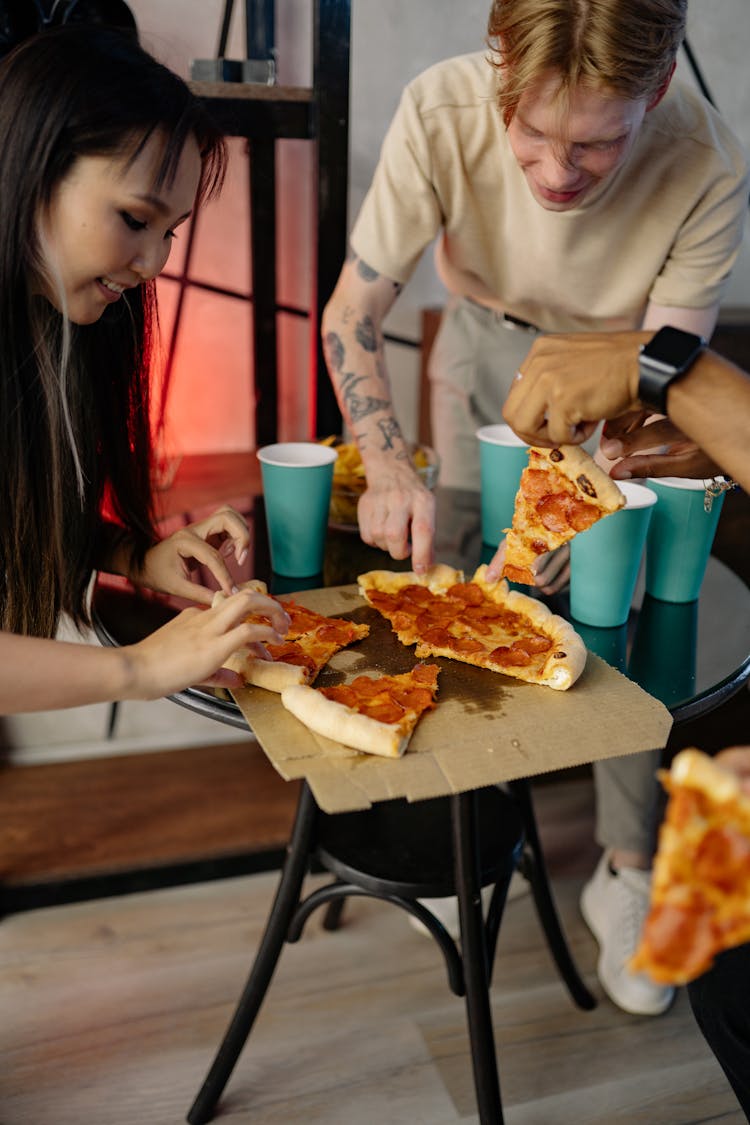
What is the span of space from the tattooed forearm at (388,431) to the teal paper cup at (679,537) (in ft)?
1.84

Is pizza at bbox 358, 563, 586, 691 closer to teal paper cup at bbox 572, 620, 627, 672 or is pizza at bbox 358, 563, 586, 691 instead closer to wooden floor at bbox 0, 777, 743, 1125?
teal paper cup at bbox 572, 620, 627, 672

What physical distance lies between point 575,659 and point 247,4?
2084 mm

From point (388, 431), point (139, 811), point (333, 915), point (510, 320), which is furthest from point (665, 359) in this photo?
point (139, 811)

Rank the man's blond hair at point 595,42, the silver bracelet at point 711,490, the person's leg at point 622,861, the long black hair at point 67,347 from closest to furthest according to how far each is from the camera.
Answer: the long black hair at point 67,347 < the man's blond hair at point 595,42 < the silver bracelet at point 711,490 < the person's leg at point 622,861

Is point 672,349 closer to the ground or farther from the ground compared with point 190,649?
farther from the ground

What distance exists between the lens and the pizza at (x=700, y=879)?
92 centimetres

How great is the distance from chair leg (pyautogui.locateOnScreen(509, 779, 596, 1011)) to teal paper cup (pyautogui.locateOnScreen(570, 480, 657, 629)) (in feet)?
1.98

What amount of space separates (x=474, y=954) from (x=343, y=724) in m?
0.69

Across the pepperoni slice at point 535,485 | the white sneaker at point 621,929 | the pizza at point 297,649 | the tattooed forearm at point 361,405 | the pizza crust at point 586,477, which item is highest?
the pizza crust at point 586,477

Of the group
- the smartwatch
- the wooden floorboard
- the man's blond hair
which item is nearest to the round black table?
the smartwatch

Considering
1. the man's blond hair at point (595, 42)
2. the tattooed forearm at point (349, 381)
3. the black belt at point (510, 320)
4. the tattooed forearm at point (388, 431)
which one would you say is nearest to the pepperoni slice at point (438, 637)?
the tattooed forearm at point (388, 431)

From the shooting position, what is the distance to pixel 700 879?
938 millimetres

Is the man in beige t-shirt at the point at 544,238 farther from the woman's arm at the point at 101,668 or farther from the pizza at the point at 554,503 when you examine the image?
the woman's arm at the point at 101,668

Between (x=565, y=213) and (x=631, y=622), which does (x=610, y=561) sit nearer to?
(x=631, y=622)
